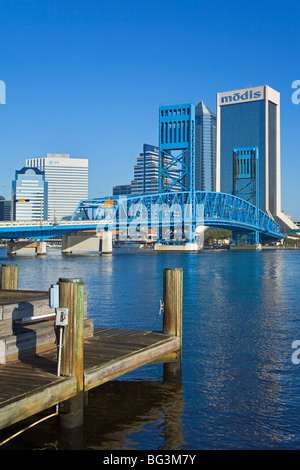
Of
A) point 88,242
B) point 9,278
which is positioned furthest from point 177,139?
point 9,278

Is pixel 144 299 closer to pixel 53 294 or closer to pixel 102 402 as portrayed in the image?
pixel 102 402

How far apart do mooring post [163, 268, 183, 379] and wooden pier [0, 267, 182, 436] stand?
85 cm

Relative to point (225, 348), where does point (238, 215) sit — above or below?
above

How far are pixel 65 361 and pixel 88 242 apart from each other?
13034cm

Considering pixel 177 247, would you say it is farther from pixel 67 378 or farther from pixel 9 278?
pixel 67 378

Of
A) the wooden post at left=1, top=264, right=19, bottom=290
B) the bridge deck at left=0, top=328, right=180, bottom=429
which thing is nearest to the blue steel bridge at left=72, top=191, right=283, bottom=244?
the wooden post at left=1, top=264, right=19, bottom=290

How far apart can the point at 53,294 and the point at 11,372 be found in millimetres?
2051

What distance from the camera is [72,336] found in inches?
484

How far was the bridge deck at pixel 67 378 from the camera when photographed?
1097 cm

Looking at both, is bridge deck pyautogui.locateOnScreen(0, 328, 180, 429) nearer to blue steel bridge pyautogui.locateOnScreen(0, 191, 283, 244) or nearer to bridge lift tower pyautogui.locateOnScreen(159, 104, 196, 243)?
blue steel bridge pyautogui.locateOnScreen(0, 191, 283, 244)

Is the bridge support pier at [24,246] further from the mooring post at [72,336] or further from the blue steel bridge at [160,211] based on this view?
the mooring post at [72,336]

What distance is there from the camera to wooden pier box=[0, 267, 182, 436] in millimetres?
11273

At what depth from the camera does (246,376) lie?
18531 mm

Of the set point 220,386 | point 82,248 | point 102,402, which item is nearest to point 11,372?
point 102,402
